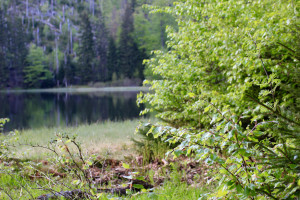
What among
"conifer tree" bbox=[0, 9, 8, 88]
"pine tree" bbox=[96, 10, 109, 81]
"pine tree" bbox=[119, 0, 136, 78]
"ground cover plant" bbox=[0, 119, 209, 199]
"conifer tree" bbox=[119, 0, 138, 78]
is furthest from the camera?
"pine tree" bbox=[96, 10, 109, 81]

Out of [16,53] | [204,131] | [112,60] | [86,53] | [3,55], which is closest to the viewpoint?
[204,131]

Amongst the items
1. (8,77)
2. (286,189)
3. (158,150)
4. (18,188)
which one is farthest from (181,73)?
(8,77)

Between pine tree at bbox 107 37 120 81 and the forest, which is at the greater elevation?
pine tree at bbox 107 37 120 81

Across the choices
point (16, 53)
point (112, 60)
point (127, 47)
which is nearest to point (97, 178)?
point (127, 47)

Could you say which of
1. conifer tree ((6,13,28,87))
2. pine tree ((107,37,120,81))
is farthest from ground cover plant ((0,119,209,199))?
conifer tree ((6,13,28,87))

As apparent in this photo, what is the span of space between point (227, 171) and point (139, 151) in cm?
463

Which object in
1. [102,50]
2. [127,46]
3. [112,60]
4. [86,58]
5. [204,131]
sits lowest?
[204,131]

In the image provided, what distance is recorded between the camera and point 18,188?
4516mm

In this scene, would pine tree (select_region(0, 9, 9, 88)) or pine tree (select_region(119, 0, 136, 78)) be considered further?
pine tree (select_region(119, 0, 136, 78))

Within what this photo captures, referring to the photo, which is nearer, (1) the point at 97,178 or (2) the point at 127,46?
(1) the point at 97,178

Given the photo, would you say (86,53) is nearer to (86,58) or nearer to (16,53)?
(86,58)

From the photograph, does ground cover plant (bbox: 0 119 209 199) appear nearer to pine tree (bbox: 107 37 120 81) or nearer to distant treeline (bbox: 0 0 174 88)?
distant treeline (bbox: 0 0 174 88)

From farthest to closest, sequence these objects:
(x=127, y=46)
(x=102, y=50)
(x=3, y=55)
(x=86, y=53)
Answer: (x=102, y=50), (x=86, y=53), (x=3, y=55), (x=127, y=46)

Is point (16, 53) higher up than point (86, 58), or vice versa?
point (16, 53)
